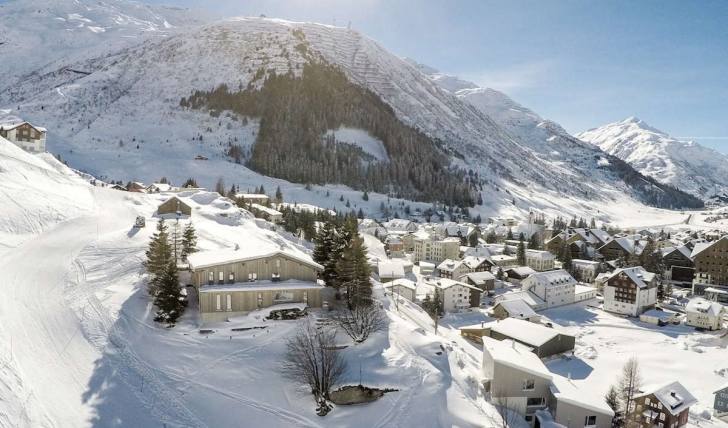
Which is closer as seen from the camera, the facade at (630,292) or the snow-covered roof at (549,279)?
the facade at (630,292)

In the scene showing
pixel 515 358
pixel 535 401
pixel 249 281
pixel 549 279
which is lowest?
pixel 535 401

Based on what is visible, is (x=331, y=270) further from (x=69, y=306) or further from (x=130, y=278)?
(x=69, y=306)

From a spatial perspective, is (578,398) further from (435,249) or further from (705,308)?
(435,249)

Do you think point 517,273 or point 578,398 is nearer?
point 578,398

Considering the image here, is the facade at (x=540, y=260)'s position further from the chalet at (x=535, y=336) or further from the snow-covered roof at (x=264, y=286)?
the snow-covered roof at (x=264, y=286)

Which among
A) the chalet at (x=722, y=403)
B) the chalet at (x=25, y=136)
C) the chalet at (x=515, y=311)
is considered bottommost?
the chalet at (x=722, y=403)

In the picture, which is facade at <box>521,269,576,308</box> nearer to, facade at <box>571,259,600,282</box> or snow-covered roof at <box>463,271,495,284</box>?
snow-covered roof at <box>463,271,495,284</box>

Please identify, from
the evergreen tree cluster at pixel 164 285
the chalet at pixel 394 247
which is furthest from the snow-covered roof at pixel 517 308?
the evergreen tree cluster at pixel 164 285

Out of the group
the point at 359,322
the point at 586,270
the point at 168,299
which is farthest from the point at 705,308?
the point at 168,299
